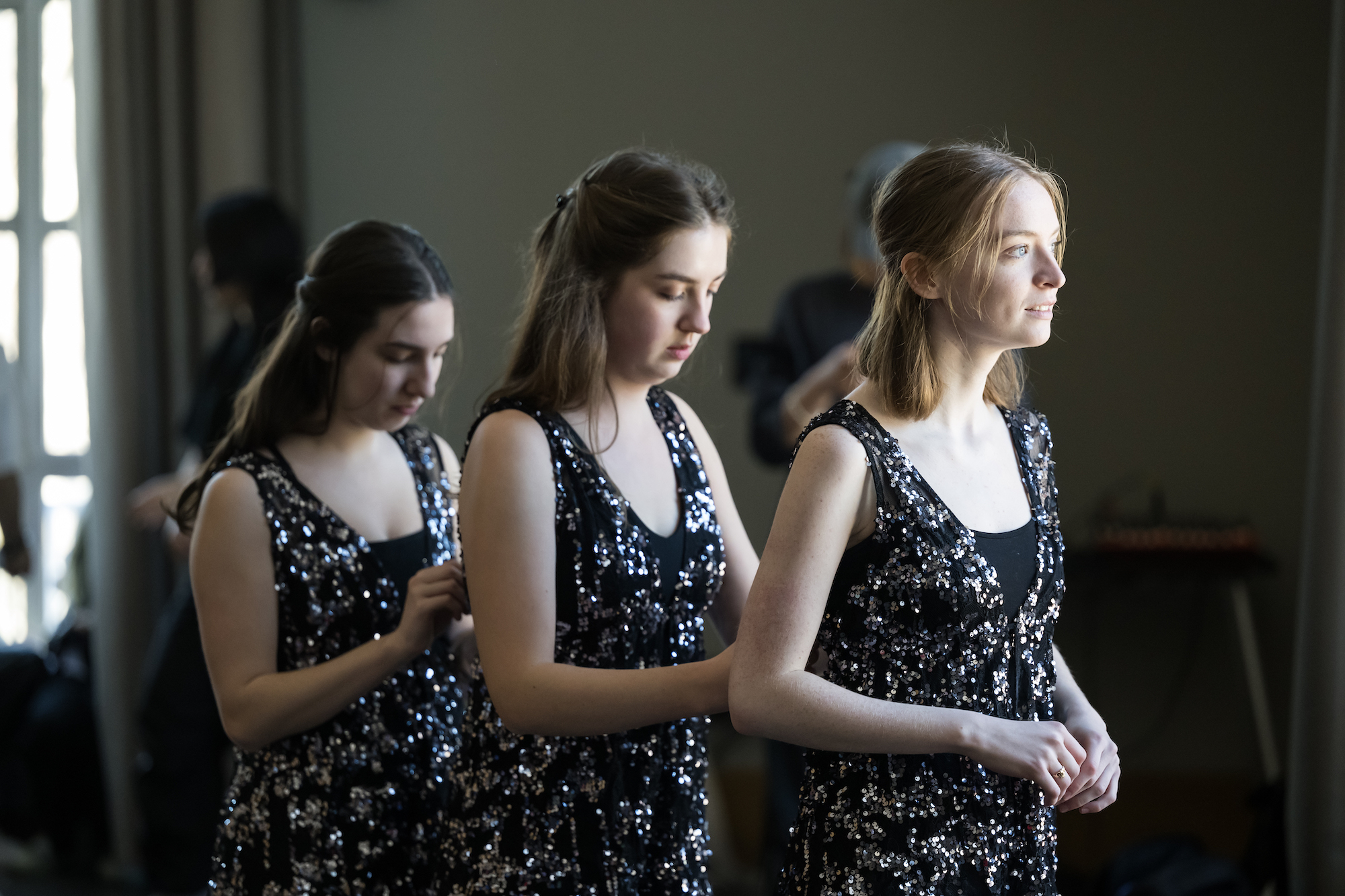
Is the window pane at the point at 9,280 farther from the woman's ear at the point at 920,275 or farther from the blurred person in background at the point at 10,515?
the woman's ear at the point at 920,275

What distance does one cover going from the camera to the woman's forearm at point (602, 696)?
38.9 inches

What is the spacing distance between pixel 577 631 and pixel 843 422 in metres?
0.33

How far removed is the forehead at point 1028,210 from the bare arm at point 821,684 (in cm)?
22

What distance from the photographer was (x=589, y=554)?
1102 millimetres

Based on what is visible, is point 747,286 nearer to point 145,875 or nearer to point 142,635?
point 142,635

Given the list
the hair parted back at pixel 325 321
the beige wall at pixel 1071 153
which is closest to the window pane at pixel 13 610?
the beige wall at pixel 1071 153

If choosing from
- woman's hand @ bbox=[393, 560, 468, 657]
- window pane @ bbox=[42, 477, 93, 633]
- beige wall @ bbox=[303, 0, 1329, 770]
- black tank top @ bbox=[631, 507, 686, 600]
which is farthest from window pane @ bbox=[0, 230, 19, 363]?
black tank top @ bbox=[631, 507, 686, 600]

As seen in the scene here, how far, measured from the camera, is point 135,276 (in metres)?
3.11

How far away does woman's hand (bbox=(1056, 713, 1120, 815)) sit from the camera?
0.94m

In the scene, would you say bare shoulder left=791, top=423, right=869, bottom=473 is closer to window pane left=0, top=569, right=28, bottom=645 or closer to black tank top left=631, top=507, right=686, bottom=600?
black tank top left=631, top=507, right=686, bottom=600

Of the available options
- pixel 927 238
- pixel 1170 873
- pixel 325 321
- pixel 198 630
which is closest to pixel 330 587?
pixel 325 321

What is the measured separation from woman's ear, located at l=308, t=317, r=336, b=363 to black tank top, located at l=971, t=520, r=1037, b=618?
744mm

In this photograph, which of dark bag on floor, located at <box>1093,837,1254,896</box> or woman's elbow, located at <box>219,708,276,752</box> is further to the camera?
dark bag on floor, located at <box>1093,837,1254,896</box>

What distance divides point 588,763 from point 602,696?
14 cm
